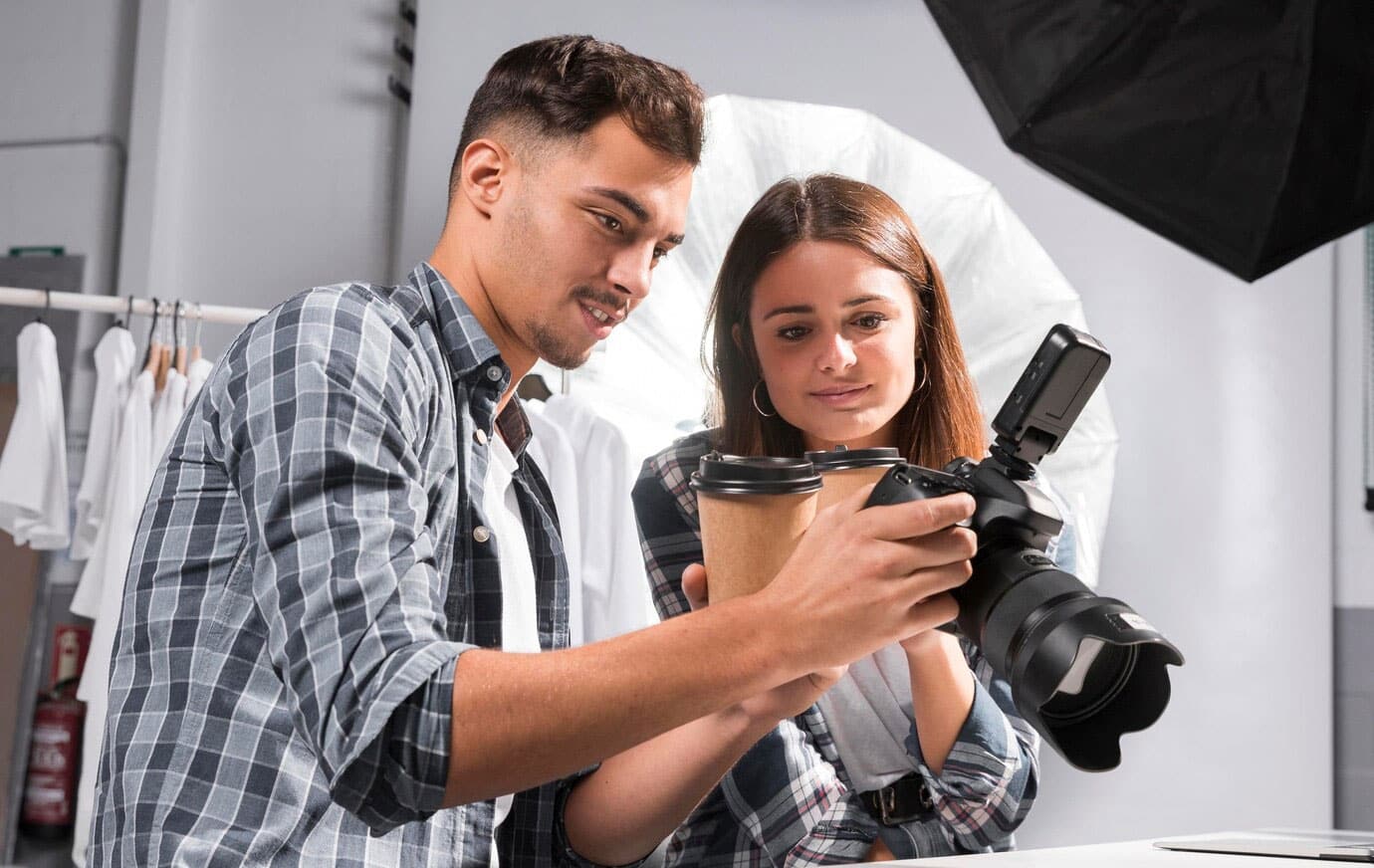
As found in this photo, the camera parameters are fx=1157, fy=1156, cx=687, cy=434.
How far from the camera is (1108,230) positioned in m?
2.25

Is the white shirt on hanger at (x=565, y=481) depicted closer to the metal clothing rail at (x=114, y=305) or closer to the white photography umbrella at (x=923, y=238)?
the white photography umbrella at (x=923, y=238)

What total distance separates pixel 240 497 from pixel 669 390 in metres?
1.44

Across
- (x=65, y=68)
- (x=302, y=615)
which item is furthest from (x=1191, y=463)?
(x=65, y=68)

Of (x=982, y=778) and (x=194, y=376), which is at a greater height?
(x=194, y=376)

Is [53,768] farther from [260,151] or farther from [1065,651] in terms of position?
[1065,651]

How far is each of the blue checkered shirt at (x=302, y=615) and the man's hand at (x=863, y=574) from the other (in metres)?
0.21

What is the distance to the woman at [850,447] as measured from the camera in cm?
113

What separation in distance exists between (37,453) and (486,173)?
59.6 inches

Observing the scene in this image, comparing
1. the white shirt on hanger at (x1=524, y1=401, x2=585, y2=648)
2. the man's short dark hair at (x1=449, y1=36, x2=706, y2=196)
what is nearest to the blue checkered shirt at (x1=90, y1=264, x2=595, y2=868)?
the man's short dark hair at (x1=449, y1=36, x2=706, y2=196)

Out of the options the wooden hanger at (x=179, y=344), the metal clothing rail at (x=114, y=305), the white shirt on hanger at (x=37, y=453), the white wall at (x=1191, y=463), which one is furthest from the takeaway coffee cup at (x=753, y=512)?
the white shirt on hanger at (x=37, y=453)

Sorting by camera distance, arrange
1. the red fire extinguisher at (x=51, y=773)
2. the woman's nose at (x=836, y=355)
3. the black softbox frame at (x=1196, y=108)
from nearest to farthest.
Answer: the black softbox frame at (x=1196, y=108) < the woman's nose at (x=836, y=355) < the red fire extinguisher at (x=51, y=773)

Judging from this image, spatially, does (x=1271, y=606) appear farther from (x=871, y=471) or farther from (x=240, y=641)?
(x=240, y=641)

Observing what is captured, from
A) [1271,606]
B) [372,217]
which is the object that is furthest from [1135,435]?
[372,217]

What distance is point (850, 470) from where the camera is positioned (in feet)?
2.75
